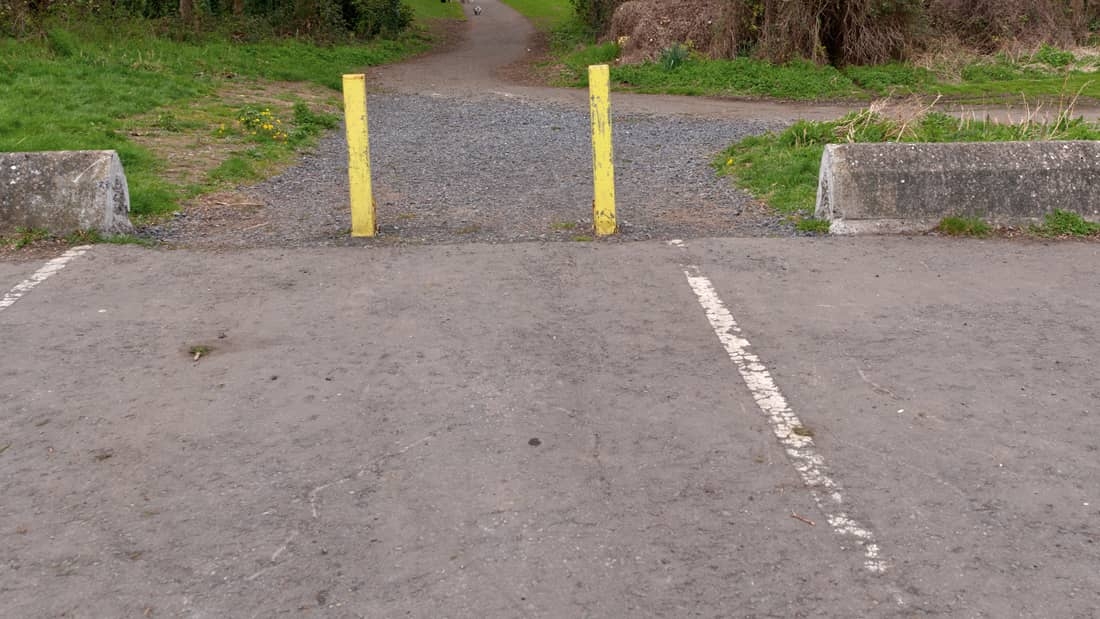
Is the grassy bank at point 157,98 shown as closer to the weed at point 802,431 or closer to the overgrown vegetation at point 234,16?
the overgrown vegetation at point 234,16

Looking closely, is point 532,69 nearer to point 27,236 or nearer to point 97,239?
point 97,239

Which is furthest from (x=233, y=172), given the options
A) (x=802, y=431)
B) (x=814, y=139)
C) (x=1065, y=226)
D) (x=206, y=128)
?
(x=802, y=431)

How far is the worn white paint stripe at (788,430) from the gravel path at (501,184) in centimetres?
202

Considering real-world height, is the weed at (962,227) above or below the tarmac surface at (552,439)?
above

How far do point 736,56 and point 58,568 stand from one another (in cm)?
1997

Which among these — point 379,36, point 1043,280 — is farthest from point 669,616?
point 379,36

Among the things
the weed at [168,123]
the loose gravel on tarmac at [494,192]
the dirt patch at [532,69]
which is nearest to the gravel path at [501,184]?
the loose gravel on tarmac at [494,192]

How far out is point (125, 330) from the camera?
624 centimetres

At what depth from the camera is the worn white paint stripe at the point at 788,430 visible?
3.96 meters

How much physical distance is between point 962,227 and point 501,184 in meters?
4.25

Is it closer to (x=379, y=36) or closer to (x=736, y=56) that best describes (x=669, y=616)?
(x=736, y=56)

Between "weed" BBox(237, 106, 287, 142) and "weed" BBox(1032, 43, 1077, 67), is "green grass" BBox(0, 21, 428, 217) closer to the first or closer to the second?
"weed" BBox(237, 106, 287, 142)

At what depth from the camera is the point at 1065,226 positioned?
821 cm

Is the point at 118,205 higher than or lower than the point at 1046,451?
higher
